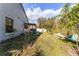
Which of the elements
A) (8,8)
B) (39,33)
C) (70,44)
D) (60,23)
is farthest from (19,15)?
(70,44)

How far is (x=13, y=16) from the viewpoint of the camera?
4199 millimetres

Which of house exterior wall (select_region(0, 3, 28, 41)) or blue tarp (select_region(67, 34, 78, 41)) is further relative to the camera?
house exterior wall (select_region(0, 3, 28, 41))

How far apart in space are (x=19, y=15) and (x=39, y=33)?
0.71m

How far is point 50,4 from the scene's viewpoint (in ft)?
12.1

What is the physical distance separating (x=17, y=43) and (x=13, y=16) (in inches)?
29.7

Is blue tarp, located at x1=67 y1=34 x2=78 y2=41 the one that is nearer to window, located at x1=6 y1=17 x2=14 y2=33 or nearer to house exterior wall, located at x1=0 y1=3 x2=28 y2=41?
house exterior wall, located at x1=0 y1=3 x2=28 y2=41

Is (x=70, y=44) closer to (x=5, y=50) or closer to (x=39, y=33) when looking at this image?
(x=39, y=33)

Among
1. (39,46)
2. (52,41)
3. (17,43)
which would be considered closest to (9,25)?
(17,43)

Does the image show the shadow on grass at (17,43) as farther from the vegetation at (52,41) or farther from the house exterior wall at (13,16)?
the house exterior wall at (13,16)

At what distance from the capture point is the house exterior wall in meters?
3.85

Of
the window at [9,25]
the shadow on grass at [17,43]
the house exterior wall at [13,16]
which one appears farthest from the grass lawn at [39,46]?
the window at [9,25]

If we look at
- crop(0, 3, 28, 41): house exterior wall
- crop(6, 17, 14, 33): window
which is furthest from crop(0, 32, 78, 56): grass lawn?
crop(6, 17, 14, 33): window

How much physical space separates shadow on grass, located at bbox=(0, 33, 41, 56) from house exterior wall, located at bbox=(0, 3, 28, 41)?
139mm

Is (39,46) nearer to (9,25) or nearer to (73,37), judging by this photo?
(73,37)
